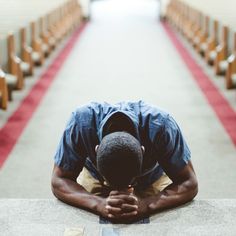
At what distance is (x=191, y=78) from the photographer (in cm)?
622

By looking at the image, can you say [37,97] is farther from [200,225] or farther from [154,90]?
[200,225]

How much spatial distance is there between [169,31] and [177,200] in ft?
34.8

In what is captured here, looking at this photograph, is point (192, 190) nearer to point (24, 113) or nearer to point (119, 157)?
point (119, 157)

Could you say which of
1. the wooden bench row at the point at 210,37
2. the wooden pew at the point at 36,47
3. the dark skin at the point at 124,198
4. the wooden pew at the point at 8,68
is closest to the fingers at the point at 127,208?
the dark skin at the point at 124,198

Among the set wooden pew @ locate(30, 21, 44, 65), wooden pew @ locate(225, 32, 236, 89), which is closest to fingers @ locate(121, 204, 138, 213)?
wooden pew @ locate(225, 32, 236, 89)

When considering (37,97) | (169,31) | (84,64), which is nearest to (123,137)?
(37,97)

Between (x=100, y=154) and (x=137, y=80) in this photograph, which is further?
(x=137, y=80)

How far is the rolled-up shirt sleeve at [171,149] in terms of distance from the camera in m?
1.67

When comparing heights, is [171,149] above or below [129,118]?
below

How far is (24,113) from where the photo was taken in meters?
4.58

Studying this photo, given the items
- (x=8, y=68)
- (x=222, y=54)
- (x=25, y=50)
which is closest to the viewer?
(x=8, y=68)

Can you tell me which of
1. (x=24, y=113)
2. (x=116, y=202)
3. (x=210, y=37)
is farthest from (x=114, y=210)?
(x=210, y=37)

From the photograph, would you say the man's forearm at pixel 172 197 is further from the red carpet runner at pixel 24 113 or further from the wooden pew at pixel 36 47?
the wooden pew at pixel 36 47

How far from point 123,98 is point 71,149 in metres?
3.43
